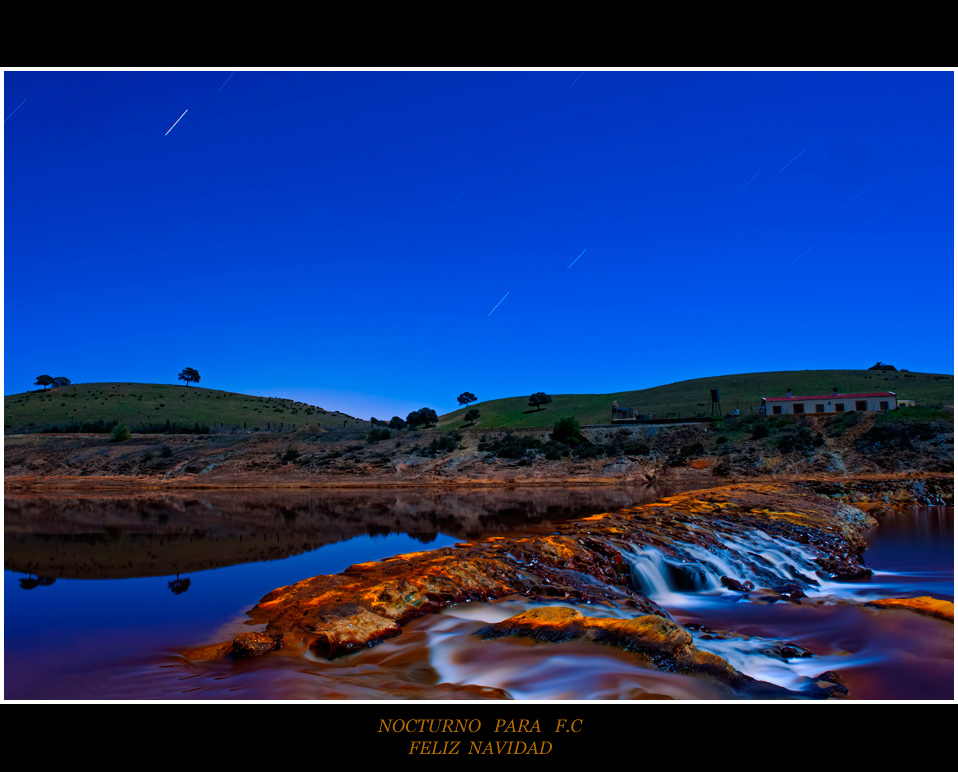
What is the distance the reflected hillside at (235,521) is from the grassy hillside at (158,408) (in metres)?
62.3

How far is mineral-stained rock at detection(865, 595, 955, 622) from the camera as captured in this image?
36.4 ft

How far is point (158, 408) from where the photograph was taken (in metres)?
118

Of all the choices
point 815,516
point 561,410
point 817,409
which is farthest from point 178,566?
point 561,410

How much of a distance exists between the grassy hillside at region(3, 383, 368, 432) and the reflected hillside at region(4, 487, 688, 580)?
62294 millimetres

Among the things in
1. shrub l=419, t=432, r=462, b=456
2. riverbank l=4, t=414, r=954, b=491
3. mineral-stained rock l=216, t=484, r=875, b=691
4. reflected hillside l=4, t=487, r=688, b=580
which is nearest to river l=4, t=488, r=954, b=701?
reflected hillside l=4, t=487, r=688, b=580

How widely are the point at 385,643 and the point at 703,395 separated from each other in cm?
11363

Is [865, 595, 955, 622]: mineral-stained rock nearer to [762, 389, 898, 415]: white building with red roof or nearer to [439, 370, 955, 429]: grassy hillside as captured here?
[762, 389, 898, 415]: white building with red roof

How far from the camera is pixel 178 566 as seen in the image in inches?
694

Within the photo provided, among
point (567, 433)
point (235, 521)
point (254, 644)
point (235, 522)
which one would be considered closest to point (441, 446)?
point (567, 433)

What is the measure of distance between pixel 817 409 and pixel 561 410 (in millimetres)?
54054

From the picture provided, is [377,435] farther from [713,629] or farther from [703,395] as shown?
[703,395]

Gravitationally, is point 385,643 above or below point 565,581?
below
